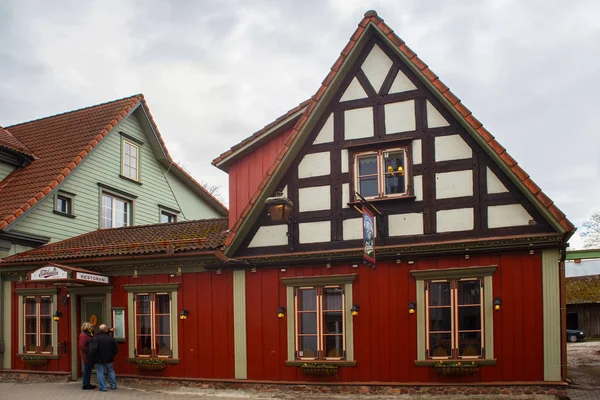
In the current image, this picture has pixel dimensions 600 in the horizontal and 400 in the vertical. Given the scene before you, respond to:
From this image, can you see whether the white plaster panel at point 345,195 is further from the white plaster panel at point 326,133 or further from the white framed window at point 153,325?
the white framed window at point 153,325

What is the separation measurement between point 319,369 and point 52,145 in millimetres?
12746

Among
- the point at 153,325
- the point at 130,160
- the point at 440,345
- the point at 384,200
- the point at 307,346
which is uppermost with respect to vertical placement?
the point at 130,160

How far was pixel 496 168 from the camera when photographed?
466 inches

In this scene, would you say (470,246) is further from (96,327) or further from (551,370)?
(96,327)

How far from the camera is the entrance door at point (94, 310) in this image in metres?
15.6

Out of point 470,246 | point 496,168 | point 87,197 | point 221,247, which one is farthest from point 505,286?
point 87,197

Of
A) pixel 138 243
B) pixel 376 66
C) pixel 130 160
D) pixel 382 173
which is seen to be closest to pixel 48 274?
pixel 138 243

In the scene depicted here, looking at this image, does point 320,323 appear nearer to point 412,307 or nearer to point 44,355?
point 412,307

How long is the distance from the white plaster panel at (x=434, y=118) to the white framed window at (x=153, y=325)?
24.3ft

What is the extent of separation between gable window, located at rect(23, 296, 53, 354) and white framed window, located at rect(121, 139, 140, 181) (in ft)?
21.0

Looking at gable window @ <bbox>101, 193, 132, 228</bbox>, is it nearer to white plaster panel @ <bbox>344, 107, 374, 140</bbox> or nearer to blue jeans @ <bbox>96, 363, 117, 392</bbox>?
blue jeans @ <bbox>96, 363, 117, 392</bbox>

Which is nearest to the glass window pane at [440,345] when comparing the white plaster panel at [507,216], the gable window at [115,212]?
the white plaster panel at [507,216]

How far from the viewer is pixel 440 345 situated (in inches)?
475

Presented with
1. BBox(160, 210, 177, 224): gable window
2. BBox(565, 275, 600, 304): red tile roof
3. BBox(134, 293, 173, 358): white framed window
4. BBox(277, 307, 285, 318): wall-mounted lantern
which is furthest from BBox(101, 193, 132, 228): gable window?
BBox(565, 275, 600, 304): red tile roof
